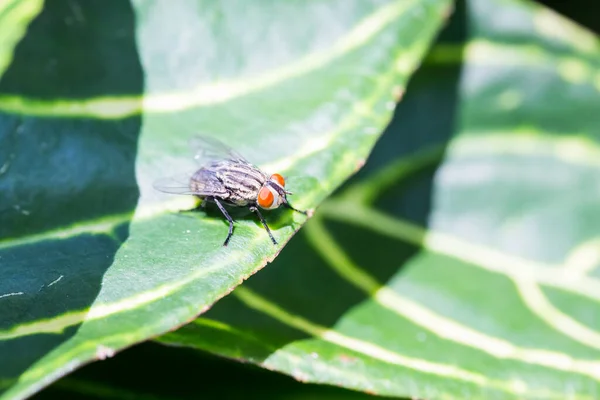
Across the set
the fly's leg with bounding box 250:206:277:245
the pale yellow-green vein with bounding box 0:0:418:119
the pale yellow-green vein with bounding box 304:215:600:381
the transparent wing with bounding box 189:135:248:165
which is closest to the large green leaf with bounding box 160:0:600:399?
the pale yellow-green vein with bounding box 304:215:600:381

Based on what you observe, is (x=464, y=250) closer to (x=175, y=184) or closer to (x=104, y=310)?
(x=175, y=184)

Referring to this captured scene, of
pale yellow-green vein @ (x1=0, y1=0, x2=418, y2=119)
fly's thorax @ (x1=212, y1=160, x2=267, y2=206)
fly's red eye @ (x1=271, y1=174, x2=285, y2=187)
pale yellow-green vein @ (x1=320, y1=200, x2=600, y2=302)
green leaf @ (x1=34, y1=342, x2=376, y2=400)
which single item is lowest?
green leaf @ (x1=34, y1=342, x2=376, y2=400)

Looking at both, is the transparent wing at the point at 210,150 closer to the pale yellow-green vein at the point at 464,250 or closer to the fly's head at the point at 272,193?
the fly's head at the point at 272,193

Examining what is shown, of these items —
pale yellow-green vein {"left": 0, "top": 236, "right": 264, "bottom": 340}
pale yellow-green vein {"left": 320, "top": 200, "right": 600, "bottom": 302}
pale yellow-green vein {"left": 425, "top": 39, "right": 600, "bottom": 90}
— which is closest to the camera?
pale yellow-green vein {"left": 0, "top": 236, "right": 264, "bottom": 340}

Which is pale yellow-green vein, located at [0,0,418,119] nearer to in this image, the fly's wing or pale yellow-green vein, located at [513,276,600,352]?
the fly's wing

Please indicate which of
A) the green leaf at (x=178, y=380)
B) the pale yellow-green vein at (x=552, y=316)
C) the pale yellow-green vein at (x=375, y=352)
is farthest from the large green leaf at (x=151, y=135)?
the pale yellow-green vein at (x=552, y=316)

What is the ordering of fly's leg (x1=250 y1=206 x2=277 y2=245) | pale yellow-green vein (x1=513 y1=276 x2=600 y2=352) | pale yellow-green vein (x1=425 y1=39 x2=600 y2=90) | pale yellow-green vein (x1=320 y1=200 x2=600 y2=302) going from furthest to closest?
pale yellow-green vein (x1=425 y1=39 x2=600 y2=90) < pale yellow-green vein (x1=320 y1=200 x2=600 y2=302) < pale yellow-green vein (x1=513 y1=276 x2=600 y2=352) < fly's leg (x1=250 y1=206 x2=277 y2=245)

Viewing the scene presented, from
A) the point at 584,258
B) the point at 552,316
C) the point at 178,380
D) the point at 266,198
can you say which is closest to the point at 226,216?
the point at 266,198
